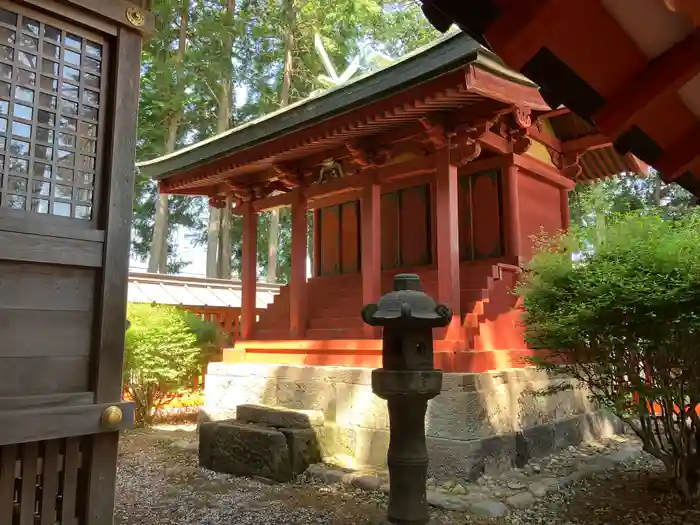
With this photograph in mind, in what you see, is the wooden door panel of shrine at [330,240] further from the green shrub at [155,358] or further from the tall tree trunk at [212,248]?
the tall tree trunk at [212,248]

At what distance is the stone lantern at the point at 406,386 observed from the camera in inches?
151

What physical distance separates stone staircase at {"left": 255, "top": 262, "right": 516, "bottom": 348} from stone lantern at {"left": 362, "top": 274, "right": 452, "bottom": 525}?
2.37m

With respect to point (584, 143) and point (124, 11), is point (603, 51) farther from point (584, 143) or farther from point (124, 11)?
point (584, 143)

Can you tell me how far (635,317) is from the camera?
4355 mm

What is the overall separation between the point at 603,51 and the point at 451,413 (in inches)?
170

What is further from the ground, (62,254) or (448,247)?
(448,247)

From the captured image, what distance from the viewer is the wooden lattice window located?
2916mm

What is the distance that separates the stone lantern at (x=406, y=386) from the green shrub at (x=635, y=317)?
4.91 ft

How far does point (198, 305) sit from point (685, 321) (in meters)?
10.3

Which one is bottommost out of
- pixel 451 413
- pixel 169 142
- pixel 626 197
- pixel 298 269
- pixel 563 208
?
pixel 451 413

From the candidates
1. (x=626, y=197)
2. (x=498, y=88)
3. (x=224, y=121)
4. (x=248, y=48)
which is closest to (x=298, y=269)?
(x=498, y=88)

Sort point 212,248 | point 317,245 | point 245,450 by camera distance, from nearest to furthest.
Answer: point 245,450, point 317,245, point 212,248

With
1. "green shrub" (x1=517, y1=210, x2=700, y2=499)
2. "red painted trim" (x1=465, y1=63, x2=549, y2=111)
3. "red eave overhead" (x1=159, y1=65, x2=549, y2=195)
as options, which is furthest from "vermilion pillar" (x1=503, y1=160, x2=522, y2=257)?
"green shrub" (x1=517, y1=210, x2=700, y2=499)

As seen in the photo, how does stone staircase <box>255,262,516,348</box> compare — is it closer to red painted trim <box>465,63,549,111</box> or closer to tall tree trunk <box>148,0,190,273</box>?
red painted trim <box>465,63,549,111</box>
